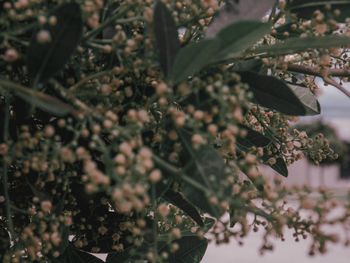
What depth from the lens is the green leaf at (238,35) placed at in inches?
21.8

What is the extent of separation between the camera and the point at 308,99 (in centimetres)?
91

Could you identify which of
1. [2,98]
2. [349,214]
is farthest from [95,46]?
[349,214]

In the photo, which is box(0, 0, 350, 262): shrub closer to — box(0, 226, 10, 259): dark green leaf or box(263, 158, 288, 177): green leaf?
box(0, 226, 10, 259): dark green leaf

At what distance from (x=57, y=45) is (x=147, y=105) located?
11 cm

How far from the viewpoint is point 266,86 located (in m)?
0.70

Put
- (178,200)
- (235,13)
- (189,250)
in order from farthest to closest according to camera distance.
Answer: (189,250) → (178,200) → (235,13)

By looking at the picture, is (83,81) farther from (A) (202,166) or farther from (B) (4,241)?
(B) (4,241)

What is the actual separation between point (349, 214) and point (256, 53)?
20cm

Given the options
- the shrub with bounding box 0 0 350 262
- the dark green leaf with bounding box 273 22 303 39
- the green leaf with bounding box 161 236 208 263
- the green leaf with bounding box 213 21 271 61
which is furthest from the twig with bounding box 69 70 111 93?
the green leaf with bounding box 161 236 208 263

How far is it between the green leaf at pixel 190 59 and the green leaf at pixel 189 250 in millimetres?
364

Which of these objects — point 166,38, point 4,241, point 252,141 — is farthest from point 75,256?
point 166,38

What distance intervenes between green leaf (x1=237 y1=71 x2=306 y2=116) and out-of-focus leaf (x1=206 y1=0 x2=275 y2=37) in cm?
6

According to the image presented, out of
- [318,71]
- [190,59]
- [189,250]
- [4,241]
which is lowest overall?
[4,241]

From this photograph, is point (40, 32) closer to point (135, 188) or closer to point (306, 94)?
point (135, 188)
